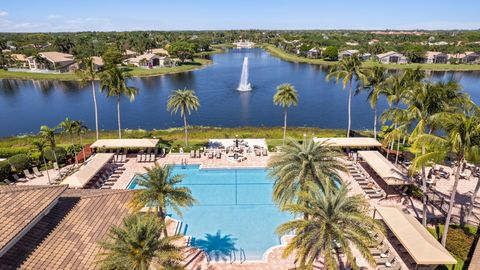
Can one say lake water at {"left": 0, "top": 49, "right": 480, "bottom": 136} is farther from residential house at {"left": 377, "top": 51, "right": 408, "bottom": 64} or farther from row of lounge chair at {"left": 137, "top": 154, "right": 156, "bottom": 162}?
residential house at {"left": 377, "top": 51, "right": 408, "bottom": 64}

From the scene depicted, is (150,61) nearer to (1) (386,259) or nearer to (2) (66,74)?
(2) (66,74)

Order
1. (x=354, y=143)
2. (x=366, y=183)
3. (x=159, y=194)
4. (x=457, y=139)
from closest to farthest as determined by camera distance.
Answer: (x=457, y=139) < (x=159, y=194) < (x=366, y=183) < (x=354, y=143)

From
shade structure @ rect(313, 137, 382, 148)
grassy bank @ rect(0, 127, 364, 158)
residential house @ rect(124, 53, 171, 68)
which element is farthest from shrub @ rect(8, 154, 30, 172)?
residential house @ rect(124, 53, 171, 68)

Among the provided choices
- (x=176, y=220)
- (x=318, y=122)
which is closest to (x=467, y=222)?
(x=176, y=220)

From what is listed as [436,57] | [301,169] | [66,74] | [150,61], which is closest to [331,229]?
[301,169]

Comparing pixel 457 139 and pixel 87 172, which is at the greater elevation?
pixel 457 139

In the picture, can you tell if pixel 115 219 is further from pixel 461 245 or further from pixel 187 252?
pixel 461 245
